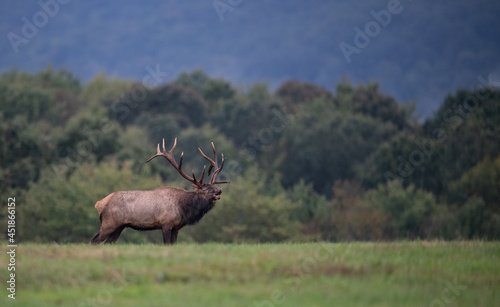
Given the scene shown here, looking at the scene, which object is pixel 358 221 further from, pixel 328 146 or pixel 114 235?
pixel 114 235

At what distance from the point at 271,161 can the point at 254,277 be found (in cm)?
9967

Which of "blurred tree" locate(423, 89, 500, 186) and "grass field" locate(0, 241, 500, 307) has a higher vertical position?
"blurred tree" locate(423, 89, 500, 186)

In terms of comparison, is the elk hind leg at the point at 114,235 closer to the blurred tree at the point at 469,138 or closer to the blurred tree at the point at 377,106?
the blurred tree at the point at 469,138

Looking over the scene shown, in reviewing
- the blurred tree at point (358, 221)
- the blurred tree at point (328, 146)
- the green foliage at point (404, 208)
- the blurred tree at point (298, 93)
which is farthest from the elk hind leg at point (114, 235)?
the blurred tree at point (298, 93)

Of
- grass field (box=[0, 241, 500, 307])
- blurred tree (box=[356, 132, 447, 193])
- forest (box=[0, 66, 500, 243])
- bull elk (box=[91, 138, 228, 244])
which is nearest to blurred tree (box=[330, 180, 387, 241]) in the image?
forest (box=[0, 66, 500, 243])

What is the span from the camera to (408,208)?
78.1 m

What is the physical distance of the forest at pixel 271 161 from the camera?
66125 mm

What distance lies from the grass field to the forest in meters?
28.9

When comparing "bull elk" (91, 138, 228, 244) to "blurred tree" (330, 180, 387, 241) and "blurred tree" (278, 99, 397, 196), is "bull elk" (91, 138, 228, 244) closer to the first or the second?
"blurred tree" (330, 180, 387, 241)

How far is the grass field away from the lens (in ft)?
48.4

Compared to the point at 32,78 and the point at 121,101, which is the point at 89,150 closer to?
the point at 121,101

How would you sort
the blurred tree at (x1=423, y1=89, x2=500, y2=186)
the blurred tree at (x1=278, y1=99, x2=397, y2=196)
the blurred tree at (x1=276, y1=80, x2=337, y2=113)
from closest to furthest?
1. the blurred tree at (x1=423, y1=89, x2=500, y2=186)
2. the blurred tree at (x1=278, y1=99, x2=397, y2=196)
3. the blurred tree at (x1=276, y1=80, x2=337, y2=113)

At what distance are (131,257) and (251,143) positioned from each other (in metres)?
105

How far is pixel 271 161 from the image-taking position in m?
116
